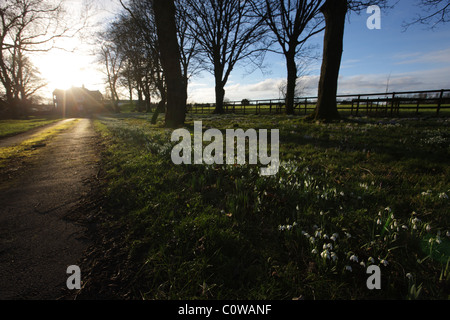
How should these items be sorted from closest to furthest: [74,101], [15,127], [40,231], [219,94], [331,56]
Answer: [40,231] < [331,56] < [15,127] < [219,94] < [74,101]

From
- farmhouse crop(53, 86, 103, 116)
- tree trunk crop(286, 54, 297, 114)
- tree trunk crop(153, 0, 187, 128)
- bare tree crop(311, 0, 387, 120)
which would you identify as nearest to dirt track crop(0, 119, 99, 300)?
tree trunk crop(153, 0, 187, 128)

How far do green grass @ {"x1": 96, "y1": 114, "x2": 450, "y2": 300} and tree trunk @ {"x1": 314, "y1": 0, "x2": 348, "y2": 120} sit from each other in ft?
18.8

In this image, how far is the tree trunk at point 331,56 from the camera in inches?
346

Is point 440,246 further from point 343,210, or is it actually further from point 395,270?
point 343,210

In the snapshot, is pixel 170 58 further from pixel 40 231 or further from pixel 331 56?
pixel 40 231

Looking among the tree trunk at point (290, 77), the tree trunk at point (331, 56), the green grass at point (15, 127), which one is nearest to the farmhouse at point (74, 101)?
the green grass at point (15, 127)

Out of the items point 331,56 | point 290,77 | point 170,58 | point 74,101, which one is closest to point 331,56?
point 331,56

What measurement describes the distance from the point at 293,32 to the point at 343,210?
1911cm

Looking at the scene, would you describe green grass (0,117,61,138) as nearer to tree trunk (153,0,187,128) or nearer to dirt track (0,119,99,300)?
tree trunk (153,0,187,128)

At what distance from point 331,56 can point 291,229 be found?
961 centimetres

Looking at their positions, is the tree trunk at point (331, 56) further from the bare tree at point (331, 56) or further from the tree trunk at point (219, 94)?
the tree trunk at point (219, 94)

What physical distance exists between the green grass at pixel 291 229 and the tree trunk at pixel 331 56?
5728 millimetres

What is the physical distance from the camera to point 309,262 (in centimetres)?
184

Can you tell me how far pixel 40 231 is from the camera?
2564 millimetres
